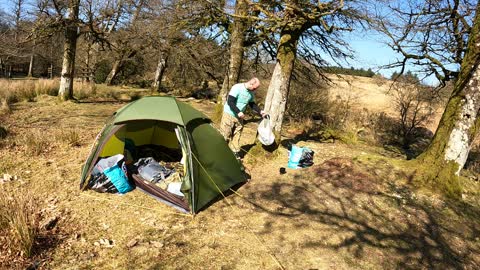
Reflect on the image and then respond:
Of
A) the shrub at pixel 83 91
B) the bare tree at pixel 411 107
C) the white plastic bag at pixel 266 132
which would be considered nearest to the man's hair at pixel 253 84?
the white plastic bag at pixel 266 132

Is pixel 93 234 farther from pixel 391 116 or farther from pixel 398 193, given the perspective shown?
pixel 391 116

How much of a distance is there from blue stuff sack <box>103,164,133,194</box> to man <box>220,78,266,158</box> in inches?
87.7

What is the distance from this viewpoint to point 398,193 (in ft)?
19.4

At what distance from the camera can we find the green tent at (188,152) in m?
4.92

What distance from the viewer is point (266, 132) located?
6801 mm

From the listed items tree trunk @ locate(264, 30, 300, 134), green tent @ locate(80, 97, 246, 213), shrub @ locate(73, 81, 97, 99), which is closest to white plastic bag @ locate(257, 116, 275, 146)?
tree trunk @ locate(264, 30, 300, 134)

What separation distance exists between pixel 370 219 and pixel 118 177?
400cm

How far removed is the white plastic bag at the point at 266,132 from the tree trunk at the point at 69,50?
807 cm

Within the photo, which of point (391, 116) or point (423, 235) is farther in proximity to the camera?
point (391, 116)

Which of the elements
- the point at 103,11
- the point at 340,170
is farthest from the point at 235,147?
the point at 103,11

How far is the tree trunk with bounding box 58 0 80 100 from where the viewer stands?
1097cm

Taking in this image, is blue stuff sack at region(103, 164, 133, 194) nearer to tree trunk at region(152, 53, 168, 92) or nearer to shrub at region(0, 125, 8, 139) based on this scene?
shrub at region(0, 125, 8, 139)

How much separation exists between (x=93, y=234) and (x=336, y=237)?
125 inches

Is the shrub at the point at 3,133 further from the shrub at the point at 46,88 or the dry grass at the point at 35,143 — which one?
the shrub at the point at 46,88
